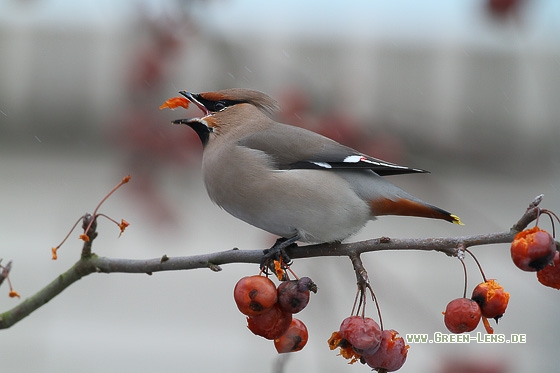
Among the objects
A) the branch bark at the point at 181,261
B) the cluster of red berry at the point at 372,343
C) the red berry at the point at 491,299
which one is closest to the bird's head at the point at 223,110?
the branch bark at the point at 181,261

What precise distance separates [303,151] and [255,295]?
842 mm

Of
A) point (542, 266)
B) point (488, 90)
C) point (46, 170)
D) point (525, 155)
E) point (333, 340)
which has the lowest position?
point (333, 340)

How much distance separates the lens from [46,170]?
7.38 metres

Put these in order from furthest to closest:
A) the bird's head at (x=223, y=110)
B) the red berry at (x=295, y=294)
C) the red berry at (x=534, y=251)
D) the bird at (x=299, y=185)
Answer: the bird's head at (x=223, y=110) → the bird at (x=299, y=185) → the red berry at (x=295, y=294) → the red berry at (x=534, y=251)

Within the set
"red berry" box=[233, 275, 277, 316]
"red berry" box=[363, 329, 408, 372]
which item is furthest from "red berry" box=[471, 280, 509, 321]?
"red berry" box=[233, 275, 277, 316]

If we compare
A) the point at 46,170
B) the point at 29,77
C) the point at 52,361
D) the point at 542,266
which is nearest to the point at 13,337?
the point at 52,361

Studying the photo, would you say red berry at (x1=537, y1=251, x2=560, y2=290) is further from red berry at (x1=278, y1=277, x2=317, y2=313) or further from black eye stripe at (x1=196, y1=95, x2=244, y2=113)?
black eye stripe at (x1=196, y1=95, x2=244, y2=113)

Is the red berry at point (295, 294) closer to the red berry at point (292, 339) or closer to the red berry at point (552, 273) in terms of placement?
the red berry at point (292, 339)

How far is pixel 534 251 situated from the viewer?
173 centimetres

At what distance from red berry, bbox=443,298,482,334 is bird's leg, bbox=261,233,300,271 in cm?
55

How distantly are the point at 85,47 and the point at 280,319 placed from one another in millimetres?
5711

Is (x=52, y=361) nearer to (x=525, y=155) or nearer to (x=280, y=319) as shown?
(x=525, y=155)

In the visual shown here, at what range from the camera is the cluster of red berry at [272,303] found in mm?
2068

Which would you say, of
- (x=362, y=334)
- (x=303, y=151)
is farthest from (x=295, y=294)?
(x=303, y=151)
